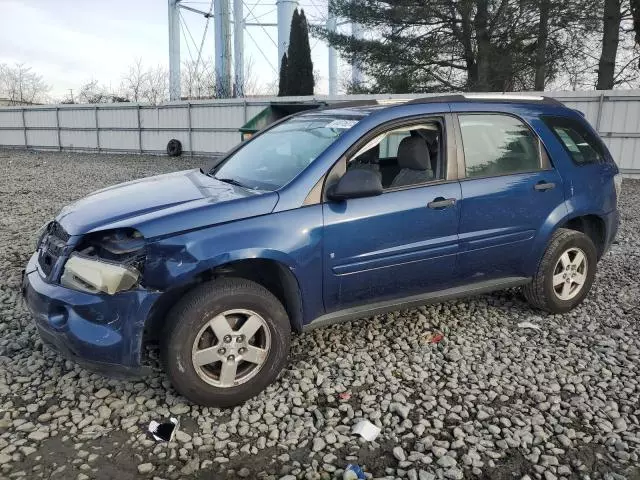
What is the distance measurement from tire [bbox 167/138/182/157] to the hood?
64.1 feet

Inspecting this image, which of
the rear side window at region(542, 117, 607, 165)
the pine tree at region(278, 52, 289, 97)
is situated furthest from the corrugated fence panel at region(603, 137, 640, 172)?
the pine tree at region(278, 52, 289, 97)

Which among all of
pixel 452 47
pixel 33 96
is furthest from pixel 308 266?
pixel 33 96

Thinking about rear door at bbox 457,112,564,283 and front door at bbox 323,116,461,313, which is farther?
rear door at bbox 457,112,564,283

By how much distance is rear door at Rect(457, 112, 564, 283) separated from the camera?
12.7 ft

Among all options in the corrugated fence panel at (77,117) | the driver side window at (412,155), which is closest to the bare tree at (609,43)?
the driver side window at (412,155)

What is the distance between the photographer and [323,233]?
3.28 meters

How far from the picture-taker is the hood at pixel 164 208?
9.81 ft

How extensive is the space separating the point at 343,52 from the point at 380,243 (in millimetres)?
17572

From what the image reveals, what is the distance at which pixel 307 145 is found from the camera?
3783 millimetres

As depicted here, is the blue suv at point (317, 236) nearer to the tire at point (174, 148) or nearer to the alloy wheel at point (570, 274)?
the alloy wheel at point (570, 274)

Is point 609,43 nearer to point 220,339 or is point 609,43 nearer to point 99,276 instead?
point 220,339

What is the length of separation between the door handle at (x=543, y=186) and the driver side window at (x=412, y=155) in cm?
85

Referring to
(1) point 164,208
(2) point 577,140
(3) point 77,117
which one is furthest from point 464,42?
(3) point 77,117

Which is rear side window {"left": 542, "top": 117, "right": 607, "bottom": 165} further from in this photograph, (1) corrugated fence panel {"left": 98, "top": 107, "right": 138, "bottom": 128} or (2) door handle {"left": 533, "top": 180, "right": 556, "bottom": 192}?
(1) corrugated fence panel {"left": 98, "top": 107, "right": 138, "bottom": 128}
